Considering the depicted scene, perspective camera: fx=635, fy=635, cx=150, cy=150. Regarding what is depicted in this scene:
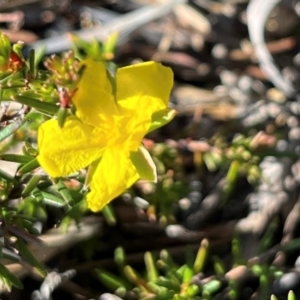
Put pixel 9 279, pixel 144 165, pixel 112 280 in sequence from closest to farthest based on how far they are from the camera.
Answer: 1. pixel 144 165
2. pixel 9 279
3. pixel 112 280

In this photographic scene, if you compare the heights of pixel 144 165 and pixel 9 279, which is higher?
pixel 144 165

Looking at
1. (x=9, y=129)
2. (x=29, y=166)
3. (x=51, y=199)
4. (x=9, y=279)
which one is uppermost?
(x=9, y=129)

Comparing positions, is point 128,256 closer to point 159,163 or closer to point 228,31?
point 159,163

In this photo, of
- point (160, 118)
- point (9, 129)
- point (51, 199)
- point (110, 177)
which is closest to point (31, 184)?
point (51, 199)

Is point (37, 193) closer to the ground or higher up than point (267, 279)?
higher up

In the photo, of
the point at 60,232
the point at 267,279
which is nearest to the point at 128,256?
the point at 60,232

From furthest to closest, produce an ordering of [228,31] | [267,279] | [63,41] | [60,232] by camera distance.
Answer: [228,31] < [63,41] < [60,232] < [267,279]

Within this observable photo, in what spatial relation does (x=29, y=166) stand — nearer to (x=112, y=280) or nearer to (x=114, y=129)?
(x=114, y=129)

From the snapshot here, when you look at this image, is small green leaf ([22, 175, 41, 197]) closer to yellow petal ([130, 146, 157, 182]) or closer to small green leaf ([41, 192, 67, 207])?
small green leaf ([41, 192, 67, 207])
